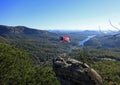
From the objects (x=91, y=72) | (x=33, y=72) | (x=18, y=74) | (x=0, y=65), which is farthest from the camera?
(x=33, y=72)

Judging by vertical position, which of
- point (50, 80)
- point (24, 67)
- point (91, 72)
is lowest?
point (50, 80)

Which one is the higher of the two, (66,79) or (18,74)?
(66,79)

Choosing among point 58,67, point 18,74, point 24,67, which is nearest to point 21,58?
point 24,67

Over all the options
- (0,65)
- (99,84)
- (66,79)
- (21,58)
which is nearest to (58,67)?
(66,79)

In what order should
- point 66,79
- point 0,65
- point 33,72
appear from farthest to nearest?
1. point 33,72
2. point 0,65
3. point 66,79

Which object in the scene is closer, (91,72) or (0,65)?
(91,72)

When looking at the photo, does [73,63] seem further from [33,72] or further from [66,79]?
[33,72]
